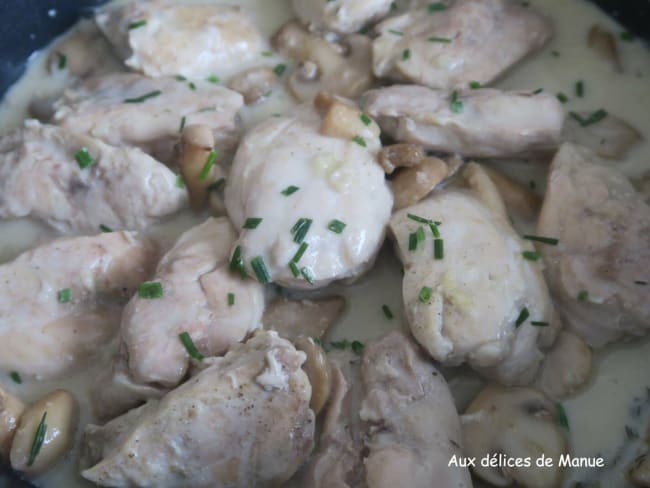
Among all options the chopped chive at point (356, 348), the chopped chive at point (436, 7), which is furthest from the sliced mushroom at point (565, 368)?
the chopped chive at point (436, 7)

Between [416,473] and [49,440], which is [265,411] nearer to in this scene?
[416,473]

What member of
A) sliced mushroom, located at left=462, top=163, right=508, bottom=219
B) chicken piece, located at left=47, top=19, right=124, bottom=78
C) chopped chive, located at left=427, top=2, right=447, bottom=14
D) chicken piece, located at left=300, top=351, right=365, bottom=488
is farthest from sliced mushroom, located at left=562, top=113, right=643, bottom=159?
chicken piece, located at left=47, top=19, right=124, bottom=78

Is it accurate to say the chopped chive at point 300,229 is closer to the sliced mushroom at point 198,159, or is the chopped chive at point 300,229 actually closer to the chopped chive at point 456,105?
the sliced mushroom at point 198,159

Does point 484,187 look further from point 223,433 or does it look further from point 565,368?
point 223,433

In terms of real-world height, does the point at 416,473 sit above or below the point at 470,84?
below

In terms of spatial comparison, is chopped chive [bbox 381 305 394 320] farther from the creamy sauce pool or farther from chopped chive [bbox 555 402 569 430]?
chopped chive [bbox 555 402 569 430]

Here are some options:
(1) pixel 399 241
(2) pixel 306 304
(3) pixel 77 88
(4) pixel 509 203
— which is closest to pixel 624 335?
(4) pixel 509 203
